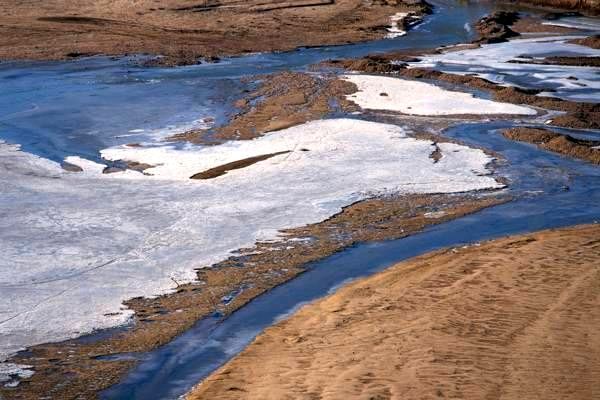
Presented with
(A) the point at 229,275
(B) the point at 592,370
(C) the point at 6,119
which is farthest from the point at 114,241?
(C) the point at 6,119

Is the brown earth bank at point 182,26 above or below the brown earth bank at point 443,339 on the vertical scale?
above

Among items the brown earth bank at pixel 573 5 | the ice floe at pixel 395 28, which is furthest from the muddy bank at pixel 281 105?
the brown earth bank at pixel 573 5

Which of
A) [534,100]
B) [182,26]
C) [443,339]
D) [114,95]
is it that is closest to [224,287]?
[443,339]

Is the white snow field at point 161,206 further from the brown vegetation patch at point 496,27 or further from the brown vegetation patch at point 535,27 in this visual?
the brown vegetation patch at point 535,27

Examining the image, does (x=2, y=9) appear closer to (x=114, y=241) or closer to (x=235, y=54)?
(x=235, y=54)

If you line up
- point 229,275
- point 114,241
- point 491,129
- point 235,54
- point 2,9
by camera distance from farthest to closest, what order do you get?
1. point 2,9
2. point 235,54
3. point 491,129
4. point 114,241
5. point 229,275
